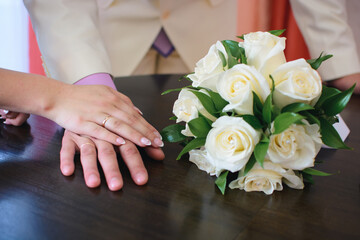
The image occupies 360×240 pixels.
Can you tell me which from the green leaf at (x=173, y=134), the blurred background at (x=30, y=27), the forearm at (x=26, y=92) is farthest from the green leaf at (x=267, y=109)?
the blurred background at (x=30, y=27)

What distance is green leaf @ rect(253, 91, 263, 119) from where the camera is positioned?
64cm

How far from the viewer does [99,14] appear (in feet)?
5.15

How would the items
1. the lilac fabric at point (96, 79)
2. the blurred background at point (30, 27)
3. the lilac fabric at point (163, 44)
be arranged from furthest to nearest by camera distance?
the blurred background at point (30, 27) < the lilac fabric at point (163, 44) < the lilac fabric at point (96, 79)

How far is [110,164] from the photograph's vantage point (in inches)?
28.9

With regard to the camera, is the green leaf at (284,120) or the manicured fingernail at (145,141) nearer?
the green leaf at (284,120)

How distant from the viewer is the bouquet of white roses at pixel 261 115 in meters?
0.62

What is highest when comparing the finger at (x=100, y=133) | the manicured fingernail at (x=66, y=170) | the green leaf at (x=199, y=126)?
the green leaf at (x=199, y=126)

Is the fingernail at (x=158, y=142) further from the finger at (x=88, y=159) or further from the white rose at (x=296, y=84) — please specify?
the white rose at (x=296, y=84)

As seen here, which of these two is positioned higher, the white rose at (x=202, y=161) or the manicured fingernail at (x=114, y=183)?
the manicured fingernail at (x=114, y=183)

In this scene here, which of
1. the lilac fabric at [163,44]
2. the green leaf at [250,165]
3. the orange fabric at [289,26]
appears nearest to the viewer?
the green leaf at [250,165]

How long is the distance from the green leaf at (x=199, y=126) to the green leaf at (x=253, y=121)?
0.28 feet

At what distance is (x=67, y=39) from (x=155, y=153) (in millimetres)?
690

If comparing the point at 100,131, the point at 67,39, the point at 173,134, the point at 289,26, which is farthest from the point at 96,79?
the point at 289,26

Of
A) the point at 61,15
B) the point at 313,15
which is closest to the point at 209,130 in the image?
the point at 61,15
